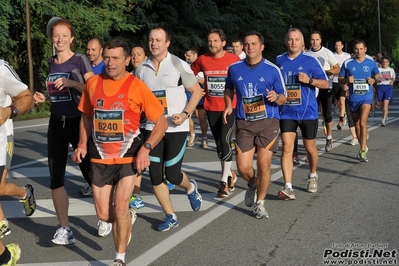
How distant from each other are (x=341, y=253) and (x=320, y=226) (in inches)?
42.1

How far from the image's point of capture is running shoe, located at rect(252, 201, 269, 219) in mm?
7512

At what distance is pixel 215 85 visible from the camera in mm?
9875

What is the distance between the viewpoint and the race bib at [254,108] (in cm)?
777

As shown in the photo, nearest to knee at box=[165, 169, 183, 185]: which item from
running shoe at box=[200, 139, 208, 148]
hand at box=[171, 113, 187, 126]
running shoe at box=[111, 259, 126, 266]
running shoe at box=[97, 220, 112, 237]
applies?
hand at box=[171, 113, 187, 126]

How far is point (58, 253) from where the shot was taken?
6383 millimetres

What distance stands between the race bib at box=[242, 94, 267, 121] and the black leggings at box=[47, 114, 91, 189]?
1.84 m

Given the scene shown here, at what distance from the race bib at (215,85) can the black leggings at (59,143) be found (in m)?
3.12

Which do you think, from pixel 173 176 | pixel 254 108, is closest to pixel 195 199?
pixel 173 176

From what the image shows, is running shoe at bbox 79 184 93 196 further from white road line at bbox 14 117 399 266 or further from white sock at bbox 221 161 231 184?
white road line at bbox 14 117 399 266

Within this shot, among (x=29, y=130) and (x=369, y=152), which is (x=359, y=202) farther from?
(x=29, y=130)

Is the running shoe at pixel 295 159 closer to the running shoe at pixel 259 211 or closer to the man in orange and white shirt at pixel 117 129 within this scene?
the running shoe at pixel 259 211

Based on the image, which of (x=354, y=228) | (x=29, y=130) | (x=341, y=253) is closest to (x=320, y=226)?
(x=354, y=228)

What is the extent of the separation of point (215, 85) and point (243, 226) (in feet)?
10.1

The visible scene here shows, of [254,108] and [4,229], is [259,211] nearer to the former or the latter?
[254,108]
